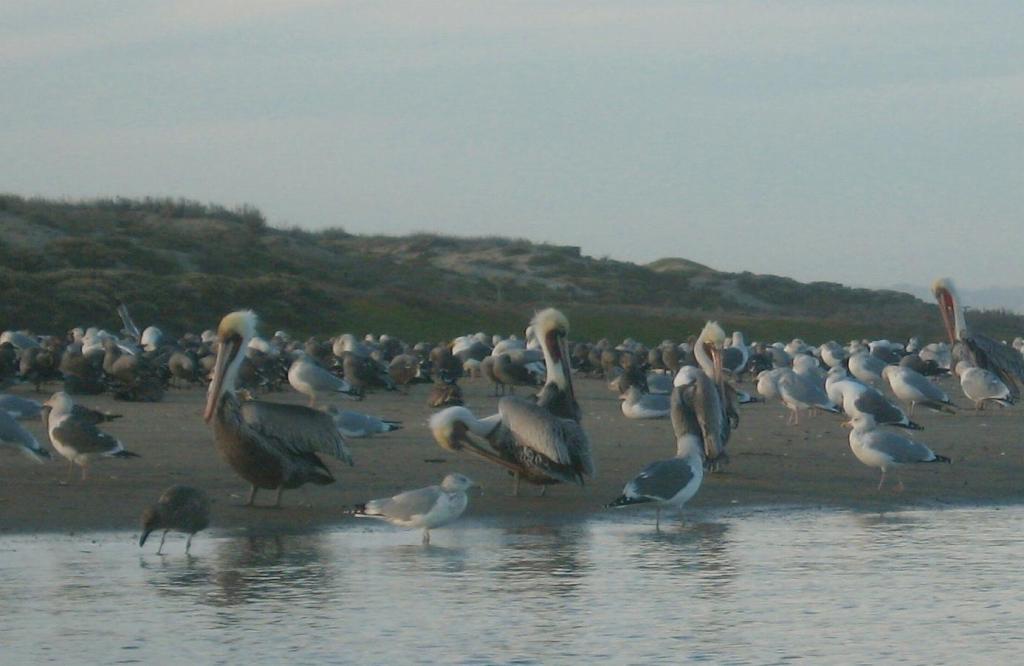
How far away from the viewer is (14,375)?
23.8 m

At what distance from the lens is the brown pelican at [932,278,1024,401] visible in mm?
21500

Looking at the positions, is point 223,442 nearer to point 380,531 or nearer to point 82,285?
point 380,531

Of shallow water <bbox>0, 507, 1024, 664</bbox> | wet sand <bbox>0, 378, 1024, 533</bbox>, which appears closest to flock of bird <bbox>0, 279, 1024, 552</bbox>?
wet sand <bbox>0, 378, 1024, 533</bbox>

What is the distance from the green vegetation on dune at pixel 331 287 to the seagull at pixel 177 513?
2801 cm

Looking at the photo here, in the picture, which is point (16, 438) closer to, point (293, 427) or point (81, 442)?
point (81, 442)

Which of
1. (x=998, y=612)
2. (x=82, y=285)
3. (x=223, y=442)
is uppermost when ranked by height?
(x=82, y=285)

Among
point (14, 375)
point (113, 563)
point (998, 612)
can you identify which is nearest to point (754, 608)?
point (998, 612)

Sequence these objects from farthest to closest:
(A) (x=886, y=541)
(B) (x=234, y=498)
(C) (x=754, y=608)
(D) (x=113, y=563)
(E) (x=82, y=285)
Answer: (E) (x=82, y=285), (B) (x=234, y=498), (A) (x=886, y=541), (D) (x=113, y=563), (C) (x=754, y=608)

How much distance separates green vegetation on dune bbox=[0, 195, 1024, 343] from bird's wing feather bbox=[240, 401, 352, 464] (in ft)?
86.5

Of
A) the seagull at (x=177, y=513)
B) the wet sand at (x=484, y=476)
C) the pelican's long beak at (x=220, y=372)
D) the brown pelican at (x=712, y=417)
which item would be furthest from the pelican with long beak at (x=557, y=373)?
the seagull at (x=177, y=513)

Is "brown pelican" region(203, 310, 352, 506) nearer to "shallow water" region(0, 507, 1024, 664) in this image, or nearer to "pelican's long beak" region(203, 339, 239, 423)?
"pelican's long beak" region(203, 339, 239, 423)

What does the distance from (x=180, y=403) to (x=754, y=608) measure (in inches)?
525

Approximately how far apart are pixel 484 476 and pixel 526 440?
4.44 ft

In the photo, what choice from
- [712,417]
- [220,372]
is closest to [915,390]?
[712,417]
